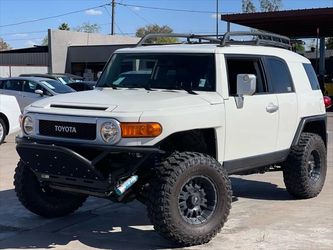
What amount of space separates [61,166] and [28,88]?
13.5m

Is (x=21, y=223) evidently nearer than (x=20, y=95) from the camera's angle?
Yes

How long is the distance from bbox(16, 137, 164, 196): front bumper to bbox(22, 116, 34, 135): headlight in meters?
0.17

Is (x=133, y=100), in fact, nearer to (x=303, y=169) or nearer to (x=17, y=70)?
(x=303, y=169)

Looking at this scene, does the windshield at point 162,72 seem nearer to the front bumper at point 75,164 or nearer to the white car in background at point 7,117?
the front bumper at point 75,164

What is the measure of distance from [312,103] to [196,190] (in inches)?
108

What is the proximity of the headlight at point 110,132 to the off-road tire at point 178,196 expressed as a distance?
1.72 ft

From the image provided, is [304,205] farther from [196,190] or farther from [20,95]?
[20,95]

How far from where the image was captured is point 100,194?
550 cm

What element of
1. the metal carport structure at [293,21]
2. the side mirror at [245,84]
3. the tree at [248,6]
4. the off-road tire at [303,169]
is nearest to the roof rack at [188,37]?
the side mirror at [245,84]

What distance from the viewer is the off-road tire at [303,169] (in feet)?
24.5

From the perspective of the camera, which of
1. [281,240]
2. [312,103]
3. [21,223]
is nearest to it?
[281,240]

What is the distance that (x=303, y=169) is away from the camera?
751cm

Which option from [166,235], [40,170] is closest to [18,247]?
[40,170]

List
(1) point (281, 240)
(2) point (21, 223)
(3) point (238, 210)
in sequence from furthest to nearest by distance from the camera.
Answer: (3) point (238, 210) < (2) point (21, 223) < (1) point (281, 240)
